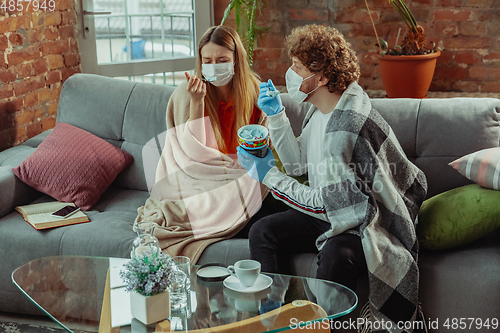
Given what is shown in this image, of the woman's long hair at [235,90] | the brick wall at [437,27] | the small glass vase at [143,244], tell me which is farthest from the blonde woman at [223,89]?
the brick wall at [437,27]

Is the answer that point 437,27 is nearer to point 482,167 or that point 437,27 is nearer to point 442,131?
point 442,131

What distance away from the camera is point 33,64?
8.72ft

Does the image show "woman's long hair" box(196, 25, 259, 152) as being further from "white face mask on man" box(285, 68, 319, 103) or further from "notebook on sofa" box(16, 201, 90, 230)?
"notebook on sofa" box(16, 201, 90, 230)

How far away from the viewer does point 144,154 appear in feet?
7.49

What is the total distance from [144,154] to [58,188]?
39 cm

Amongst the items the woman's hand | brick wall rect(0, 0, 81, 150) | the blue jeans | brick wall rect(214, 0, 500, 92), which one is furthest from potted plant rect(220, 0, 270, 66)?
the blue jeans

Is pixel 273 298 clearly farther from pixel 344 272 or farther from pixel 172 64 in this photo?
pixel 172 64

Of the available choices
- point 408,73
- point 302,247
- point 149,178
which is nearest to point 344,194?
point 302,247

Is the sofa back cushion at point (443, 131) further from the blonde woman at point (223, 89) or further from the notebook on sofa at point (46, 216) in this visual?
the notebook on sofa at point (46, 216)

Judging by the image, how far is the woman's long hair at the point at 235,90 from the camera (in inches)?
78.4

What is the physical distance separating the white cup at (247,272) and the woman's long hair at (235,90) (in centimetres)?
73

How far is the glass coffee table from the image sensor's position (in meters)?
1.28

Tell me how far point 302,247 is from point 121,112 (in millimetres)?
1114

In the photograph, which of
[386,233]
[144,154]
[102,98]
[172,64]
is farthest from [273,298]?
[172,64]
